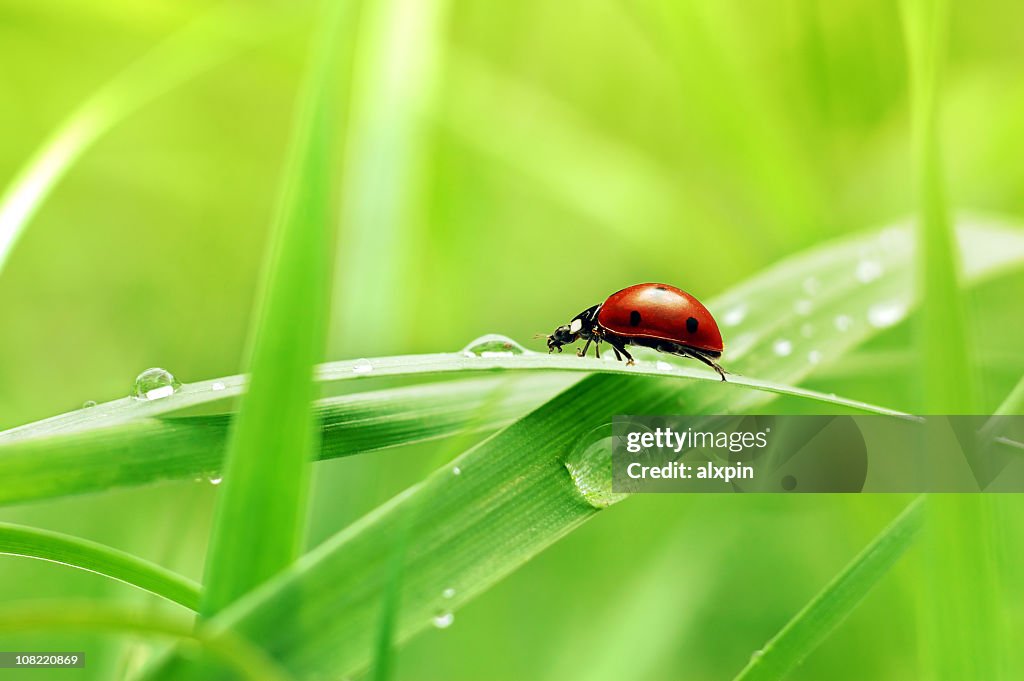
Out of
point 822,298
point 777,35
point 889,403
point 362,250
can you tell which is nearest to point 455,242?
point 362,250

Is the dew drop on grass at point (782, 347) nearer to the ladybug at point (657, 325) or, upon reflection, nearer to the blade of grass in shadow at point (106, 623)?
the ladybug at point (657, 325)

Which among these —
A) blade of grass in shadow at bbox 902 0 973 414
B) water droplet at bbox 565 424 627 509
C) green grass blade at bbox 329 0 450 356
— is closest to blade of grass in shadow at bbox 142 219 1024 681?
water droplet at bbox 565 424 627 509

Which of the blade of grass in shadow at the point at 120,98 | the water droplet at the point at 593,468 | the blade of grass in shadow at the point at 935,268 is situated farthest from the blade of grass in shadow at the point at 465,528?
the blade of grass in shadow at the point at 120,98

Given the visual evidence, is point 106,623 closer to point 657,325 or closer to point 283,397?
point 283,397

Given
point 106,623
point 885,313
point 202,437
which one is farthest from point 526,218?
point 106,623

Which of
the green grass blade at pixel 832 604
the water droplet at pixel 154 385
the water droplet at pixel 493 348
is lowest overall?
the green grass blade at pixel 832 604

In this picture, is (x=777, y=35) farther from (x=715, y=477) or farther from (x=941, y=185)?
(x=715, y=477)
